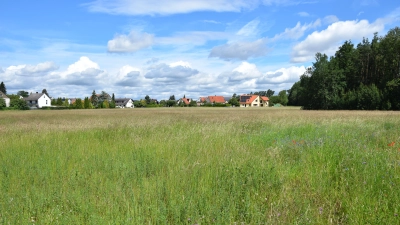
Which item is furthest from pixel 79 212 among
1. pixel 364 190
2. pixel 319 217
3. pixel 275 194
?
pixel 364 190

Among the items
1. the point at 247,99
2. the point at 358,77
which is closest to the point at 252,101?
the point at 247,99

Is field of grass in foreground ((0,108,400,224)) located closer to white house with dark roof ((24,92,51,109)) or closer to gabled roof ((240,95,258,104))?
white house with dark roof ((24,92,51,109))

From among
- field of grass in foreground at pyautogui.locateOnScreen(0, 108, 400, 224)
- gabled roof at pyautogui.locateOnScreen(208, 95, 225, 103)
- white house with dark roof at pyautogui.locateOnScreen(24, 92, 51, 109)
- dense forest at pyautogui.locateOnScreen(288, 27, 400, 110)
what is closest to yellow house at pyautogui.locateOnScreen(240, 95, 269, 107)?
gabled roof at pyautogui.locateOnScreen(208, 95, 225, 103)

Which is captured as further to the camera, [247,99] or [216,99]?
[216,99]

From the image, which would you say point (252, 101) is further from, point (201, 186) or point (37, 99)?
point (201, 186)

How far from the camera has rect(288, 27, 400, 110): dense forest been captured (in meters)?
49.7

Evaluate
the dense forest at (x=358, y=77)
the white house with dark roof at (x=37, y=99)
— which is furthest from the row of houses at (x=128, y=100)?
the dense forest at (x=358, y=77)

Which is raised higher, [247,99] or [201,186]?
[247,99]

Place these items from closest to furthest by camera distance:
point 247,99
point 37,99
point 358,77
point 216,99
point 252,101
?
point 358,77
point 37,99
point 252,101
point 247,99
point 216,99

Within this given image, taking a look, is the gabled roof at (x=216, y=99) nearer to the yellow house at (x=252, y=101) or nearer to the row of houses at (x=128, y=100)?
the row of houses at (x=128, y=100)

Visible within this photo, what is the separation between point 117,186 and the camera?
4.46m

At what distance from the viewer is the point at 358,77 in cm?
6162

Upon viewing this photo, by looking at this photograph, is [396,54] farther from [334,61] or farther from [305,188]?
[305,188]

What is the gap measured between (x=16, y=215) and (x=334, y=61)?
223ft
